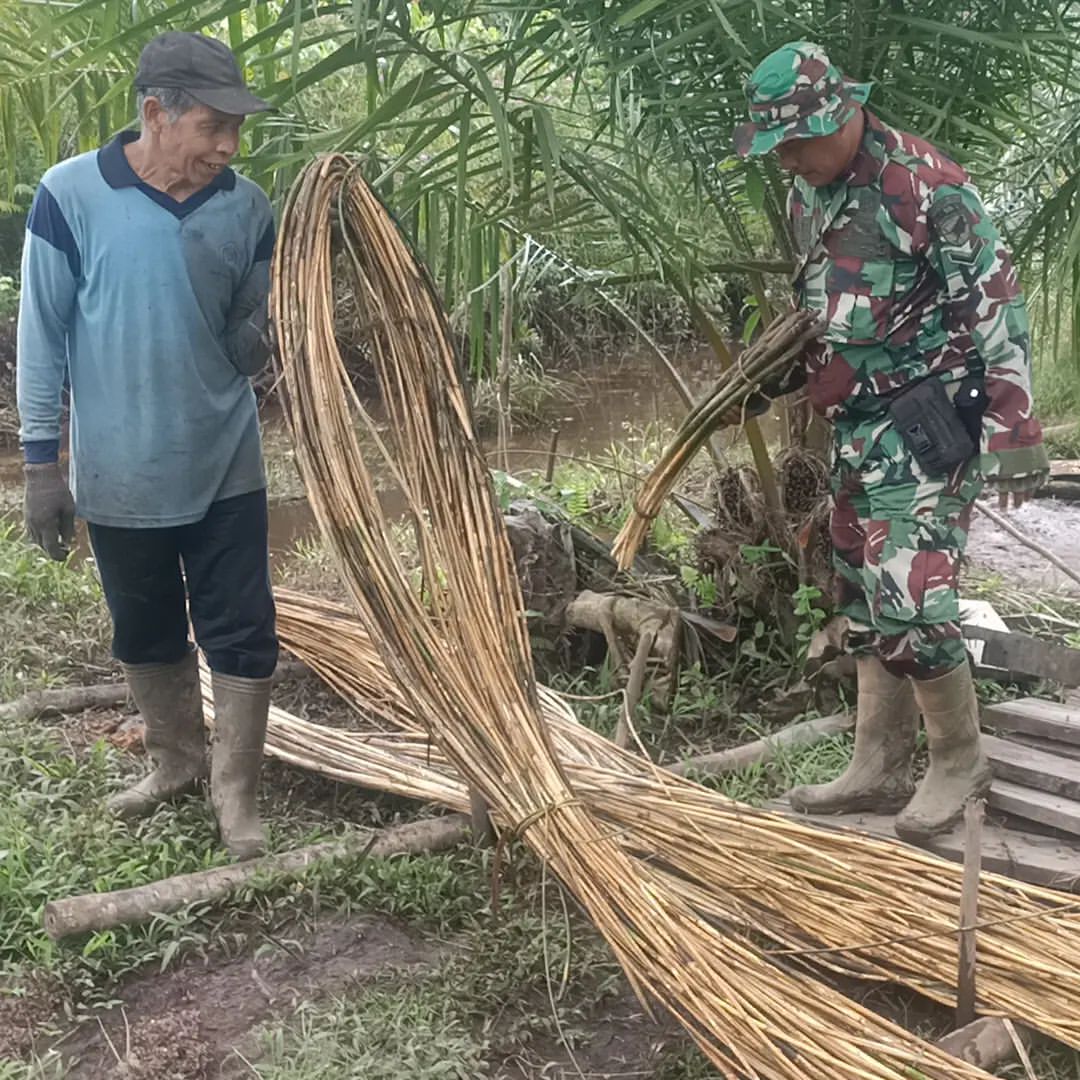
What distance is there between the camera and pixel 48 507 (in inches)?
104

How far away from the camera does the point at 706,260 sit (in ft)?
11.1

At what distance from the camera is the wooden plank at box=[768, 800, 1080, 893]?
7.98 ft

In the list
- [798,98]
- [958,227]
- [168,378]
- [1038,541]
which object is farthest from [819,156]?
[1038,541]

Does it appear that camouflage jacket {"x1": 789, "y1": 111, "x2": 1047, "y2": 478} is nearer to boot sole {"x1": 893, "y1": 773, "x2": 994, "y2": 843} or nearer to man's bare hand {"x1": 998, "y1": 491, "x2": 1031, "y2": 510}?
man's bare hand {"x1": 998, "y1": 491, "x2": 1031, "y2": 510}

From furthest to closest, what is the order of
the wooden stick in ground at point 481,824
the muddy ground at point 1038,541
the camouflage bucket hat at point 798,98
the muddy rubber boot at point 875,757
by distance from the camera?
1. the muddy ground at point 1038,541
2. the muddy rubber boot at point 875,757
3. the wooden stick in ground at point 481,824
4. the camouflage bucket hat at point 798,98

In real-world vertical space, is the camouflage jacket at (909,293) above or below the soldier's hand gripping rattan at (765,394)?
above

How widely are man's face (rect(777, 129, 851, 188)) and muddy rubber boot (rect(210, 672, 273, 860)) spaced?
64.3 inches

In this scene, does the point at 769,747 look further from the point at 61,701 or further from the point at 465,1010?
the point at 61,701

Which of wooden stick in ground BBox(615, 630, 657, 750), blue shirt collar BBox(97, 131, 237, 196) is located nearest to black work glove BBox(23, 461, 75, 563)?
blue shirt collar BBox(97, 131, 237, 196)

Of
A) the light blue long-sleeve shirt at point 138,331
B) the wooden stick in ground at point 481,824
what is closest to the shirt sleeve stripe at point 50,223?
the light blue long-sleeve shirt at point 138,331

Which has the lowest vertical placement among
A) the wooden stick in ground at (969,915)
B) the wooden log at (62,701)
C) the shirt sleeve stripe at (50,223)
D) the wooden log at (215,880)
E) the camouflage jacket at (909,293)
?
the wooden log at (62,701)

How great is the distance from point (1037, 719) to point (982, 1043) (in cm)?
125

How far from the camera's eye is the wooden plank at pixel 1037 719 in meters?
2.97

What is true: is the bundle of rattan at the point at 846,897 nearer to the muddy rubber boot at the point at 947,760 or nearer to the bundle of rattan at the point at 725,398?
the muddy rubber boot at the point at 947,760
